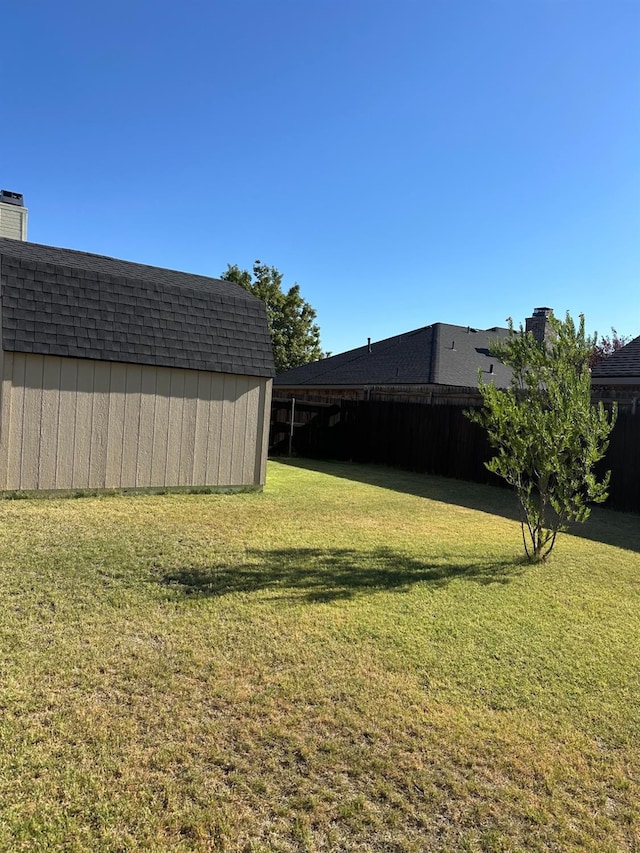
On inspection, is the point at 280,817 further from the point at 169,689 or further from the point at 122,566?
the point at 122,566

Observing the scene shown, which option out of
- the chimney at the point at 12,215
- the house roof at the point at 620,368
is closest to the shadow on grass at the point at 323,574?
the house roof at the point at 620,368

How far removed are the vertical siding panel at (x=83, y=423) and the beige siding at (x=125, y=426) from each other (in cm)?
1

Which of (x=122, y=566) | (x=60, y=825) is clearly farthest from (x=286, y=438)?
(x=60, y=825)

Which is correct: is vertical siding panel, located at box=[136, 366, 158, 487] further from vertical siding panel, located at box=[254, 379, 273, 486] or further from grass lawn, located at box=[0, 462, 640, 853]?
grass lawn, located at box=[0, 462, 640, 853]

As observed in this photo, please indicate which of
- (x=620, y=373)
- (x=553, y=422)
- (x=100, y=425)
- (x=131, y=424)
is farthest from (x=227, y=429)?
(x=620, y=373)

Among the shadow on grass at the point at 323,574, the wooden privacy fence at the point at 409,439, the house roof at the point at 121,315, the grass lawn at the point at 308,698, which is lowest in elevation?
the grass lawn at the point at 308,698

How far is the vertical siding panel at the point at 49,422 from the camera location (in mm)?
7625

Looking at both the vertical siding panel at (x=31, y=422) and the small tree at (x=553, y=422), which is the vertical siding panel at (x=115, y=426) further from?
the small tree at (x=553, y=422)

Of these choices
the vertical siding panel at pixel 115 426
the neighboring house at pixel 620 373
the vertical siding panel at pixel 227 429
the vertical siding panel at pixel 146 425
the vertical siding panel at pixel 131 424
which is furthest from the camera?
the neighboring house at pixel 620 373

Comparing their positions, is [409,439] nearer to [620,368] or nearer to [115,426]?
[620,368]

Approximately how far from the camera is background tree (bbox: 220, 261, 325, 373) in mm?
33125

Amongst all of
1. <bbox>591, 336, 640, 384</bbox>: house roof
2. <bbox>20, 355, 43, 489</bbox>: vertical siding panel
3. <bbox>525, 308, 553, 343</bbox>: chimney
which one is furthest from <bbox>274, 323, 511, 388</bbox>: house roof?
<bbox>20, 355, 43, 489</bbox>: vertical siding panel

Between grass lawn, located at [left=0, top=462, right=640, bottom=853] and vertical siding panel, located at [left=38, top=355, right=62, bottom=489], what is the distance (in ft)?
5.89

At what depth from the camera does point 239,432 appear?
9.33 metres
